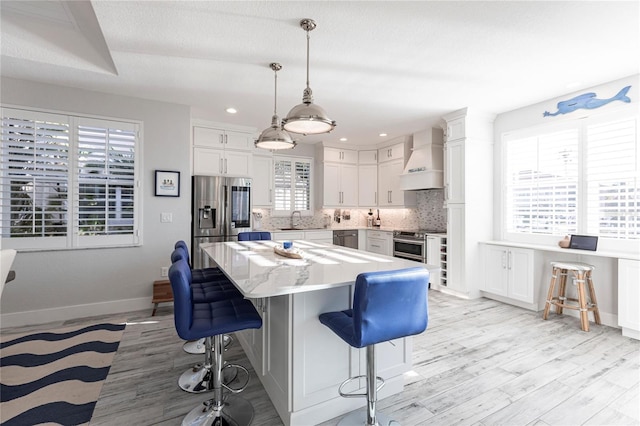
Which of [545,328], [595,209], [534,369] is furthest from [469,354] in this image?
[595,209]

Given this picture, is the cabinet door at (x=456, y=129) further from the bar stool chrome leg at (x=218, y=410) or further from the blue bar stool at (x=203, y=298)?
the bar stool chrome leg at (x=218, y=410)

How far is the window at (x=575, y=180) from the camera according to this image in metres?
3.23

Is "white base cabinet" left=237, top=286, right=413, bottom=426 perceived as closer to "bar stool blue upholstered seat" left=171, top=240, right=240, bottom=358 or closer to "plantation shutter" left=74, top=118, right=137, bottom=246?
"bar stool blue upholstered seat" left=171, top=240, right=240, bottom=358

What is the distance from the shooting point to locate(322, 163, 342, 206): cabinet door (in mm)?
6188

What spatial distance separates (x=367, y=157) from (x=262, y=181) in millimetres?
2379

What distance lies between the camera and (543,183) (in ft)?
13.0

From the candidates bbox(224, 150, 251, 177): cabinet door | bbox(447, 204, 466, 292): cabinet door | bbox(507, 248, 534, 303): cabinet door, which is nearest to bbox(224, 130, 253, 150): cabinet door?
bbox(224, 150, 251, 177): cabinet door

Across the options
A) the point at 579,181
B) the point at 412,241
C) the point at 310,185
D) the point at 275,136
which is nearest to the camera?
the point at 275,136

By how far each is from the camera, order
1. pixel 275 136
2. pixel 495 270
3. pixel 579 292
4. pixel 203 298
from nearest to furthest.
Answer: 1. pixel 203 298
2. pixel 275 136
3. pixel 579 292
4. pixel 495 270

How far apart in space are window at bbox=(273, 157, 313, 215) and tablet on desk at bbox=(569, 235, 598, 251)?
4363mm

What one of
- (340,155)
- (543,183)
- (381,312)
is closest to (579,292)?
(543,183)

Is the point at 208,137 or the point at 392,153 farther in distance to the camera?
the point at 392,153

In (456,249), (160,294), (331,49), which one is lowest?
(160,294)

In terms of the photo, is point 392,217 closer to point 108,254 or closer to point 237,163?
point 237,163
